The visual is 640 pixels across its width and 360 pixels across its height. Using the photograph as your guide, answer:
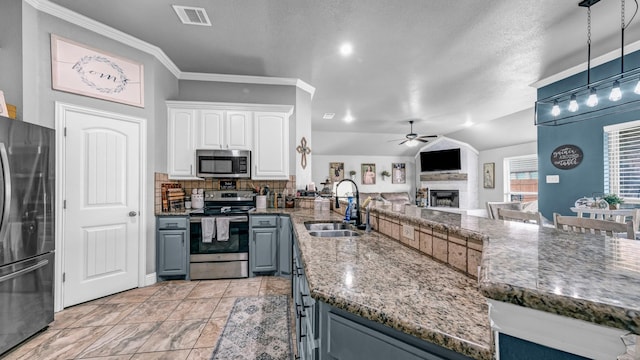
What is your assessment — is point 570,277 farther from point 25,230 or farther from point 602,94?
point 602,94

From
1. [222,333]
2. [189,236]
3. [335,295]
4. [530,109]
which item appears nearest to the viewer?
[335,295]

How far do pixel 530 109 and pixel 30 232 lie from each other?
765 centimetres

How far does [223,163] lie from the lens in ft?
11.2

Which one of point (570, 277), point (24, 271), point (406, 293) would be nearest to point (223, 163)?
point (24, 271)

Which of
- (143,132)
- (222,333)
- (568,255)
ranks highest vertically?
(143,132)

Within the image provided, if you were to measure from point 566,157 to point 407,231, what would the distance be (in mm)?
3767

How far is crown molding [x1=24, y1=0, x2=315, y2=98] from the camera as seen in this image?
2321mm

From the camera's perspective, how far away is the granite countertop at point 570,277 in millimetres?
372

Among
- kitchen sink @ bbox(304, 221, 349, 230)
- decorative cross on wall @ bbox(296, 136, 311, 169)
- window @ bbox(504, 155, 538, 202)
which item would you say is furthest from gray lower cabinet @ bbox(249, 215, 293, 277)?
window @ bbox(504, 155, 538, 202)

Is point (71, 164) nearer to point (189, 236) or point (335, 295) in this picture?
point (189, 236)

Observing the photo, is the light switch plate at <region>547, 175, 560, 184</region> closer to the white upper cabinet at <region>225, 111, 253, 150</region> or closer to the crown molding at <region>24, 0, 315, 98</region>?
the crown molding at <region>24, 0, 315, 98</region>

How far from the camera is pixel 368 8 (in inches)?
88.9

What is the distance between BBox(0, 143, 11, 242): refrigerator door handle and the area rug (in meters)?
1.67

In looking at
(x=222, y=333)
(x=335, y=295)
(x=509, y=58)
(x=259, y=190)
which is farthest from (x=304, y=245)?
(x=509, y=58)
